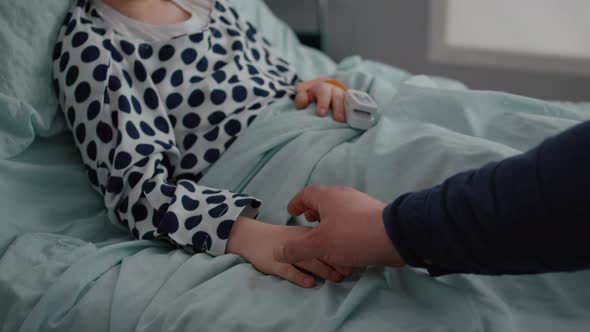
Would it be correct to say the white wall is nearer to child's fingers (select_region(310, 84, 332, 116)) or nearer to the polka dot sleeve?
child's fingers (select_region(310, 84, 332, 116))

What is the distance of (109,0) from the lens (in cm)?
112

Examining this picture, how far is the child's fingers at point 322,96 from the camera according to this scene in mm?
1081

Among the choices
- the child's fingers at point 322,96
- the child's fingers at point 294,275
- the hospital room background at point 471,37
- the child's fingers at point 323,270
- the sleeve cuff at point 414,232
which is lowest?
the hospital room background at point 471,37

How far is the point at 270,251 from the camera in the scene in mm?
819

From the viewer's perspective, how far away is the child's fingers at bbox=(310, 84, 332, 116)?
1.08 meters

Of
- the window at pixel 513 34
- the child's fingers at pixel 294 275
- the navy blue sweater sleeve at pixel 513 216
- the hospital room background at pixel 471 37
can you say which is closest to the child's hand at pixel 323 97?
the child's fingers at pixel 294 275

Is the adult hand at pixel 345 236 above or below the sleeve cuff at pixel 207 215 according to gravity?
above

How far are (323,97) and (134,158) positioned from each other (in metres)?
0.37

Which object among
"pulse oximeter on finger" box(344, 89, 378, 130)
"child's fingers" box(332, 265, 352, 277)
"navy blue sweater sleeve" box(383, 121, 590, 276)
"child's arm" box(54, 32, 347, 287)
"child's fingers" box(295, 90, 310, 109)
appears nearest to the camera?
"navy blue sweater sleeve" box(383, 121, 590, 276)

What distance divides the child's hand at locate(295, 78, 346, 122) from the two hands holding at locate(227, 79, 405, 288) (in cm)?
29

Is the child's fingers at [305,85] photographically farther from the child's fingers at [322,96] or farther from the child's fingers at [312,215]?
the child's fingers at [312,215]

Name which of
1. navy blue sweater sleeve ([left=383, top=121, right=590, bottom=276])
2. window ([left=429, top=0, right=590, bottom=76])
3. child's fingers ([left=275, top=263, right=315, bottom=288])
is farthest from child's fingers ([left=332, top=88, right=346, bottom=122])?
window ([left=429, top=0, right=590, bottom=76])

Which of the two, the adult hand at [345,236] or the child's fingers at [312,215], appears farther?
the child's fingers at [312,215]

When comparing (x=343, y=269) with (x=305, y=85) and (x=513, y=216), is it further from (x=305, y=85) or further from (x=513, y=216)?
(x=305, y=85)
